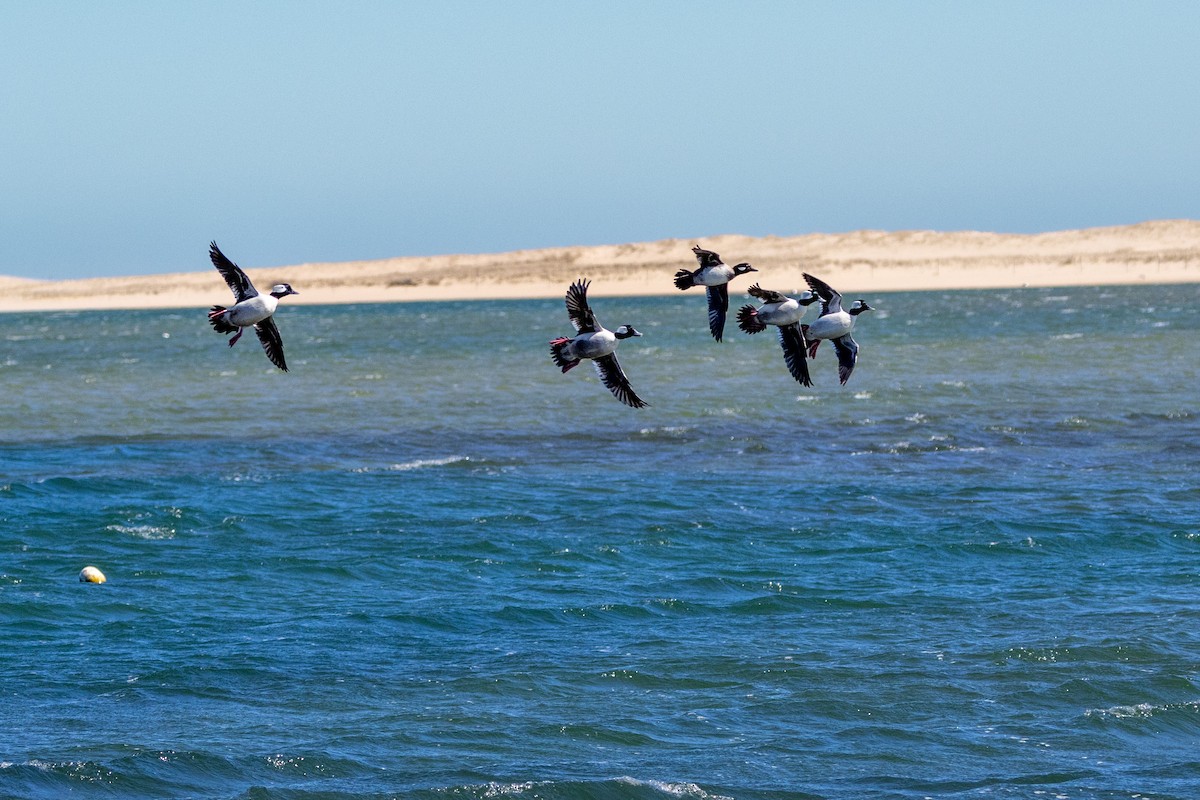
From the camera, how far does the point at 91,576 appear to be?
25.9 metres

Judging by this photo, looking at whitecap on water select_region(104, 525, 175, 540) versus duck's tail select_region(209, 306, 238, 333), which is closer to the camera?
duck's tail select_region(209, 306, 238, 333)

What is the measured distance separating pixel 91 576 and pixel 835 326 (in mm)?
14394

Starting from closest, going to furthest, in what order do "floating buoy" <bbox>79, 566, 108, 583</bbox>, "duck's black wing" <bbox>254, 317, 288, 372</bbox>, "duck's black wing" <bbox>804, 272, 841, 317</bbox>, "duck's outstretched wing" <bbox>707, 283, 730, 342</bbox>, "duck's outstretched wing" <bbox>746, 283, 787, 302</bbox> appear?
"duck's black wing" <bbox>254, 317, 288, 372</bbox>, "duck's outstretched wing" <bbox>746, 283, 787, 302</bbox>, "duck's outstretched wing" <bbox>707, 283, 730, 342</bbox>, "duck's black wing" <bbox>804, 272, 841, 317</bbox>, "floating buoy" <bbox>79, 566, 108, 583</bbox>

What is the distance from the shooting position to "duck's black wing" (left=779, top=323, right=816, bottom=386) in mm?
18109

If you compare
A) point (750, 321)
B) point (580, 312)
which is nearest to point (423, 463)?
point (580, 312)

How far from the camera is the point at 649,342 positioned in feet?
283

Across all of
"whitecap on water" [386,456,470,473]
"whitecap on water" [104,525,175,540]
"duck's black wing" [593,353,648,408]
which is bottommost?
"whitecap on water" [104,525,175,540]

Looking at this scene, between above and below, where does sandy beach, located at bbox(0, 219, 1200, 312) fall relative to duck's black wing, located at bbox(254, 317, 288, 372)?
above

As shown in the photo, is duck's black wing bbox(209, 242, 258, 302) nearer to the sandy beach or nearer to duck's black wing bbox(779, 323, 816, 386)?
duck's black wing bbox(779, 323, 816, 386)

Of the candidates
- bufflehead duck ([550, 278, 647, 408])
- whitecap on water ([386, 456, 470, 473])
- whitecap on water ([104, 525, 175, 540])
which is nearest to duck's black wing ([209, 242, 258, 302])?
bufflehead duck ([550, 278, 647, 408])

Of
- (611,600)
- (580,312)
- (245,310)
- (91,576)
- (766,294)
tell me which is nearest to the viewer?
(245,310)

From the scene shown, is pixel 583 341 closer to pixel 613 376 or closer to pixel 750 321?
pixel 613 376

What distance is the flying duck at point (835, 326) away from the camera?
16969mm

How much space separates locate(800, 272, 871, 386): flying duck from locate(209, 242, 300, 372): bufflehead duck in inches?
214
